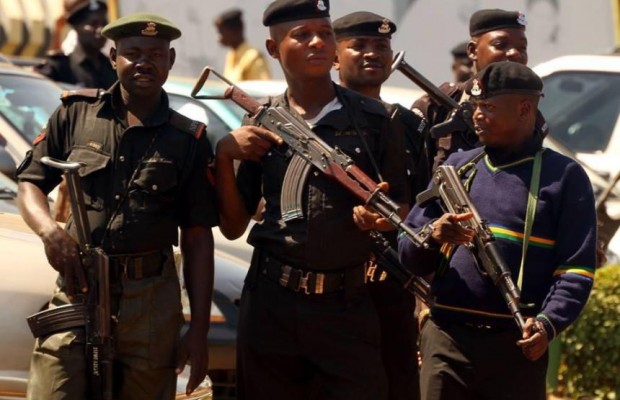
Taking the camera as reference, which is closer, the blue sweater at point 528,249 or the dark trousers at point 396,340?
the blue sweater at point 528,249

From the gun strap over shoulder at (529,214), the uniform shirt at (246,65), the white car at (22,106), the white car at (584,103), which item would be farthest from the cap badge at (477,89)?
the uniform shirt at (246,65)

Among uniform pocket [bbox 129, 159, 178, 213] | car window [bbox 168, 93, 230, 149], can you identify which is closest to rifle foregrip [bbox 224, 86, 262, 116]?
uniform pocket [bbox 129, 159, 178, 213]

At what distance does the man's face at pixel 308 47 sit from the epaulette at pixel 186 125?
1.39 ft

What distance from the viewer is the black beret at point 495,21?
7082 mm

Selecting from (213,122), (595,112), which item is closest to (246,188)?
(213,122)

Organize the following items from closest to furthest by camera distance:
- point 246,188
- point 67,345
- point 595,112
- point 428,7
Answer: point 67,345, point 246,188, point 595,112, point 428,7

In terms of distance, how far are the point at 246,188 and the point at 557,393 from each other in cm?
381

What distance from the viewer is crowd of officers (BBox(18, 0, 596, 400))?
5.61 m

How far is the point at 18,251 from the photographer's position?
22.0 feet

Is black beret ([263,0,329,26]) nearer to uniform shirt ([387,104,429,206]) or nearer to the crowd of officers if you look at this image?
the crowd of officers

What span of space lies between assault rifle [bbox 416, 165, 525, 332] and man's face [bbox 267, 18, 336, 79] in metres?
0.62

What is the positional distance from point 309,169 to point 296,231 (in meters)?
0.24

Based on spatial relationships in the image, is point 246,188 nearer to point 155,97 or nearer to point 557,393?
point 155,97

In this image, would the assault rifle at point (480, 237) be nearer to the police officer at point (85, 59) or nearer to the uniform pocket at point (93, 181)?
the uniform pocket at point (93, 181)
